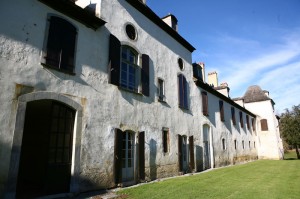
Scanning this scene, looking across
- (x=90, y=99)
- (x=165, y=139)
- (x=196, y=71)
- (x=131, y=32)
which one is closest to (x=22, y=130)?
(x=90, y=99)

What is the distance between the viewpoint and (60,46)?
6621mm

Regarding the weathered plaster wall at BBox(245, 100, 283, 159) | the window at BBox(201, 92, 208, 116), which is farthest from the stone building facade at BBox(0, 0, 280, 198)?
the weathered plaster wall at BBox(245, 100, 283, 159)

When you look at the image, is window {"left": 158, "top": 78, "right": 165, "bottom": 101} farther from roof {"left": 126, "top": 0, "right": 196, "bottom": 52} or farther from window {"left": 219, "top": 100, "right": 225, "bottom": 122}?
window {"left": 219, "top": 100, "right": 225, "bottom": 122}

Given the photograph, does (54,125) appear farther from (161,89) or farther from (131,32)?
(161,89)

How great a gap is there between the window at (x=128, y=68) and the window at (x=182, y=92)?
10.4 ft

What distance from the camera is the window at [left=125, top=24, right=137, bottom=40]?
31.7ft

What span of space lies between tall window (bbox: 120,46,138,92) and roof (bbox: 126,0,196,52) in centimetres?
237

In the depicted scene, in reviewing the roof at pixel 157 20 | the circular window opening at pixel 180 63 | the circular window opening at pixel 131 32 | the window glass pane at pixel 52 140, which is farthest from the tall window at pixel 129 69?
the circular window opening at pixel 180 63

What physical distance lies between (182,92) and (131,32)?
488 centimetres

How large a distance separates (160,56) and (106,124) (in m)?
5.36

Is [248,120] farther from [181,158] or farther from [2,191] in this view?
[2,191]

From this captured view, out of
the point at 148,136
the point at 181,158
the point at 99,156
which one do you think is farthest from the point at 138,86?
the point at 181,158

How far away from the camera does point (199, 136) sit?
45.7 ft

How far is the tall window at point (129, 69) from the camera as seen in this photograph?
8971mm
